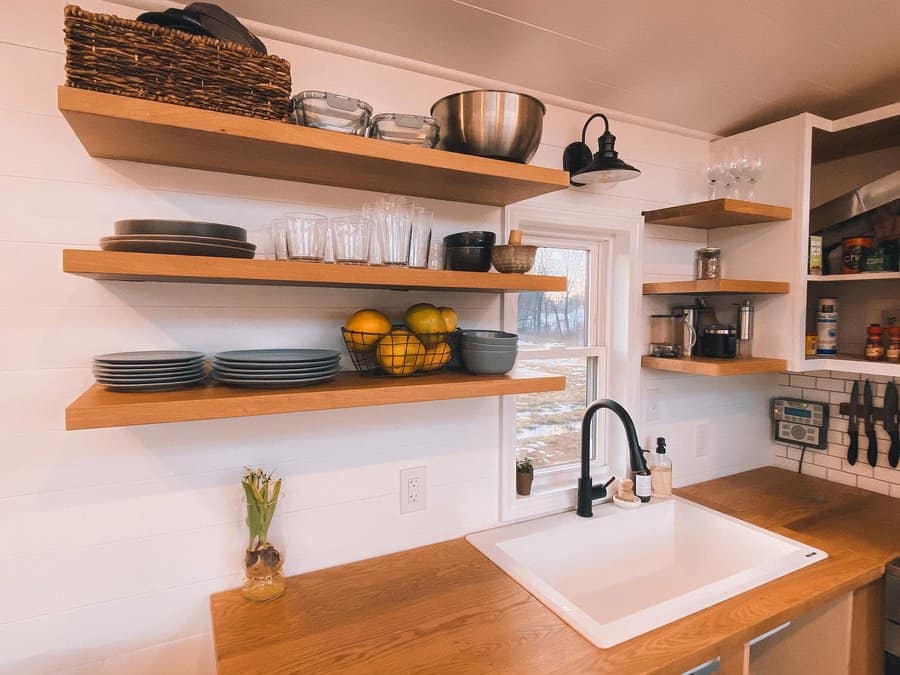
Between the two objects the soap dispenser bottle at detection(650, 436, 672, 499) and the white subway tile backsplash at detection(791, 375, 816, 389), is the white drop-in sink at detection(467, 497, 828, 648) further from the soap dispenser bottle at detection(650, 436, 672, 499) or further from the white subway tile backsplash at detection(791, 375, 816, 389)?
the white subway tile backsplash at detection(791, 375, 816, 389)

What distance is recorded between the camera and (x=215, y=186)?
128 cm

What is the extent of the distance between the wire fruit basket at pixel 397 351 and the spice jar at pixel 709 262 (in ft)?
3.95

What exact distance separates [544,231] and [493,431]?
28.8 inches

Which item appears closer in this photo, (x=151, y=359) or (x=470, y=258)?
(x=151, y=359)

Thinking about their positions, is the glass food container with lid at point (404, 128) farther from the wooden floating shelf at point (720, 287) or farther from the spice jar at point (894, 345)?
the spice jar at point (894, 345)

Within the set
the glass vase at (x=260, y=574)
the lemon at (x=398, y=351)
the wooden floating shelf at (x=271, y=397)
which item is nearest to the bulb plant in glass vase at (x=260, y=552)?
the glass vase at (x=260, y=574)

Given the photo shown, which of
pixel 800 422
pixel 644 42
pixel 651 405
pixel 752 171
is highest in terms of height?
pixel 644 42

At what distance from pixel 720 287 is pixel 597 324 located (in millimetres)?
457

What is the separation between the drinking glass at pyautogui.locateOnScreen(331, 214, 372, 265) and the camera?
1200 mm

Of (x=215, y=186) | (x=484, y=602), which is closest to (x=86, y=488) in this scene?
(x=215, y=186)

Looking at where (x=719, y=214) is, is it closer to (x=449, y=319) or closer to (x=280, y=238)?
(x=449, y=319)

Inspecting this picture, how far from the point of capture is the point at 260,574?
126 cm

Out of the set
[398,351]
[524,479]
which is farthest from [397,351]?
[524,479]

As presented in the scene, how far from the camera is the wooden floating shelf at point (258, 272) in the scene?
92 centimetres
